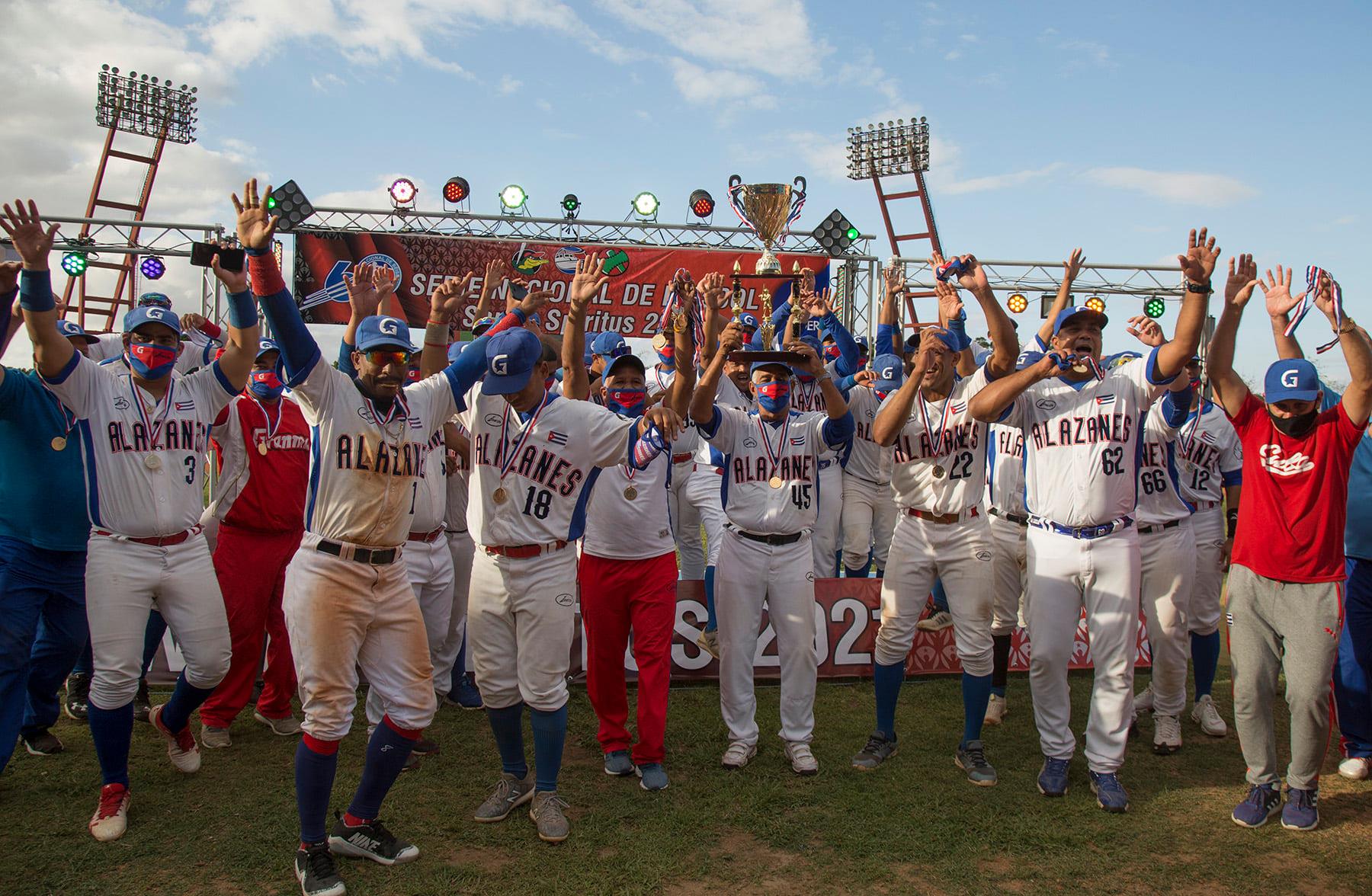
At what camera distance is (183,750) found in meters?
5.68

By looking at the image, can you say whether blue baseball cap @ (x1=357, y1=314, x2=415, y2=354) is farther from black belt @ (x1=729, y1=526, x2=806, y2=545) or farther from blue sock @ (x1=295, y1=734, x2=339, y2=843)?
black belt @ (x1=729, y1=526, x2=806, y2=545)

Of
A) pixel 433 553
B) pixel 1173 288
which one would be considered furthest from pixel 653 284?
pixel 433 553

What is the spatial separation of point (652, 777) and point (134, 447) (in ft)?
11.7

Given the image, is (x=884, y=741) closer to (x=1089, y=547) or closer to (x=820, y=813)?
(x=820, y=813)

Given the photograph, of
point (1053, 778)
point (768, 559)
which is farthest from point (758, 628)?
point (1053, 778)

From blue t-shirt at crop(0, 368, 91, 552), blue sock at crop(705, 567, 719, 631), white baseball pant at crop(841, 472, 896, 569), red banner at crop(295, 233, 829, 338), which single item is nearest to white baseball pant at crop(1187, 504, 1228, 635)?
white baseball pant at crop(841, 472, 896, 569)

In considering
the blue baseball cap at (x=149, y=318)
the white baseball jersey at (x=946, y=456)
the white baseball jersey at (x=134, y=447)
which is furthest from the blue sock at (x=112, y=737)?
the white baseball jersey at (x=946, y=456)

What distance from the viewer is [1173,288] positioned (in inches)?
778

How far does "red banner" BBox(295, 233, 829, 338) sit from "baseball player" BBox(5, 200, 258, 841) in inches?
512

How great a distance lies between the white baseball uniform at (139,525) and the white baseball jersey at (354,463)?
48.9 inches

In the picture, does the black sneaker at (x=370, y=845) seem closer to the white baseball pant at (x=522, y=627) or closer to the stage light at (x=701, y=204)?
the white baseball pant at (x=522, y=627)

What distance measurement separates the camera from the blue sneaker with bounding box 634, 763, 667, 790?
5.58 m

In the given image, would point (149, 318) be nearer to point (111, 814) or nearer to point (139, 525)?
point (139, 525)

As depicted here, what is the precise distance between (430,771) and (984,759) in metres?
3.56
